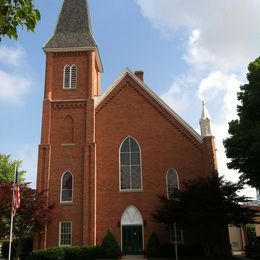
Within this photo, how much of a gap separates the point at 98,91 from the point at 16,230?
15.4 meters

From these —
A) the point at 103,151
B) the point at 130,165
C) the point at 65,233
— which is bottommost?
the point at 65,233

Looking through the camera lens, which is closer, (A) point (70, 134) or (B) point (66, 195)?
(B) point (66, 195)

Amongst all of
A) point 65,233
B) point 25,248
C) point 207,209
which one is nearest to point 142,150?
point 207,209

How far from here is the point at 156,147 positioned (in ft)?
97.8

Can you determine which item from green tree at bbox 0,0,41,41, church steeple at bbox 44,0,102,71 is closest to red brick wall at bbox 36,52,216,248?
church steeple at bbox 44,0,102,71

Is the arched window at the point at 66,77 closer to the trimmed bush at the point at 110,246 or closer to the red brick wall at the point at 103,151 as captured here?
the red brick wall at the point at 103,151

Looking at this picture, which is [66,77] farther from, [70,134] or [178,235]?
[178,235]

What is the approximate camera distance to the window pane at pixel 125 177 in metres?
29.0

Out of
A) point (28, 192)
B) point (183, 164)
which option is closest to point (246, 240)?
point (183, 164)

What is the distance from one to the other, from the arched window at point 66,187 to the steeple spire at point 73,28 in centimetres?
1129

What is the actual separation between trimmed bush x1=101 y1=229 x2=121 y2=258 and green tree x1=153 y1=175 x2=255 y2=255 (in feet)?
11.6

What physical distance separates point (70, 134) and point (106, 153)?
331 centimetres

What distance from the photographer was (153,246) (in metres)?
26.5

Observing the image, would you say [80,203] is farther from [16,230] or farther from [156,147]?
[156,147]
